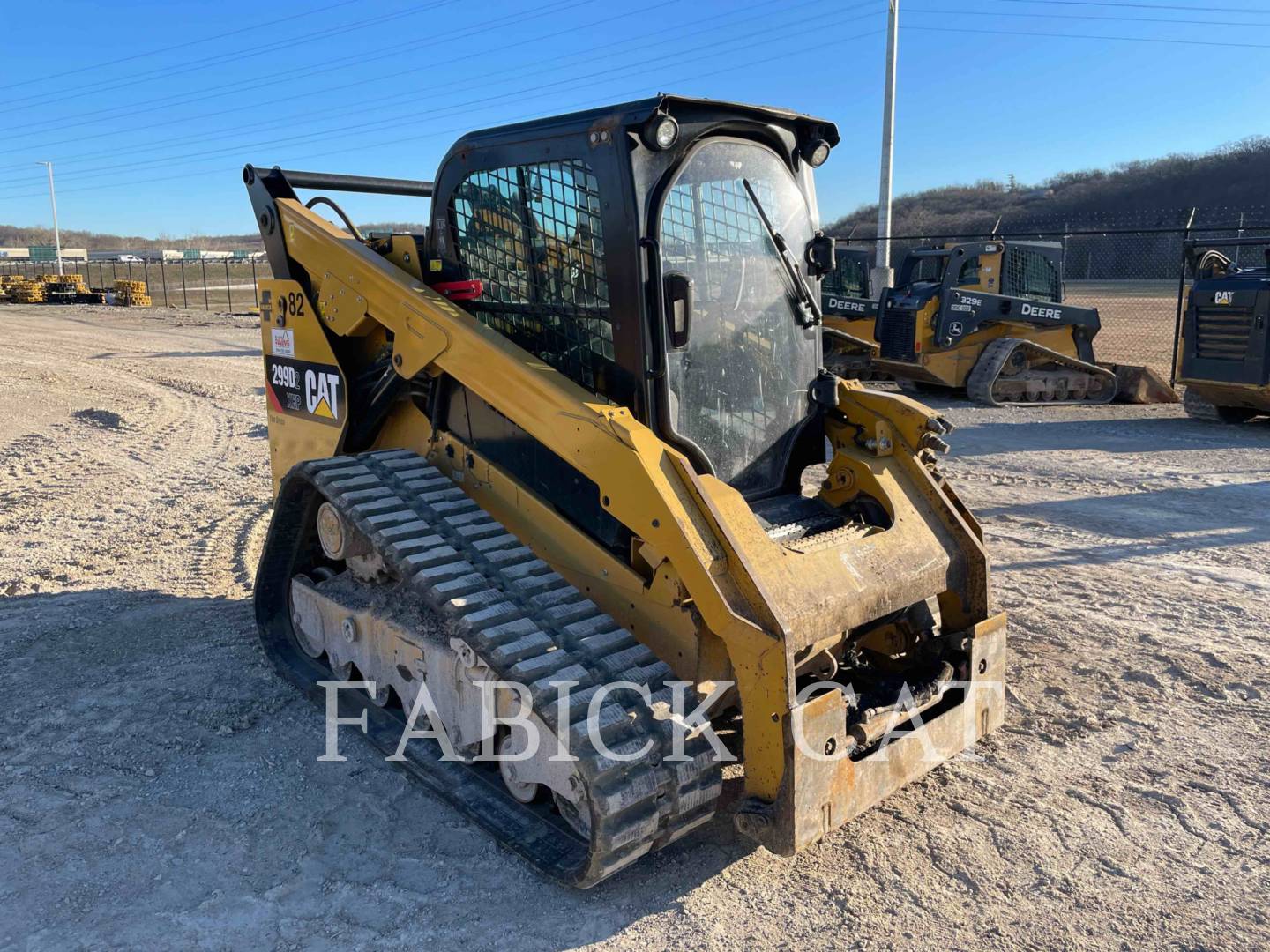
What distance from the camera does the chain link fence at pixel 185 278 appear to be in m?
36.7

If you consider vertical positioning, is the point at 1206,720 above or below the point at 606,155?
below

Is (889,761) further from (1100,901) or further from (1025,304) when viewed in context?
(1025,304)

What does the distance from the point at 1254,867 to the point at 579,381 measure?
285 cm

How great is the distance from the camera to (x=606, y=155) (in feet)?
11.2

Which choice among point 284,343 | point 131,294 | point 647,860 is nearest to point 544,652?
point 647,860

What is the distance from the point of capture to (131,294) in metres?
34.5

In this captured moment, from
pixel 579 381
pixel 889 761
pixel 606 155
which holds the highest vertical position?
pixel 606 155

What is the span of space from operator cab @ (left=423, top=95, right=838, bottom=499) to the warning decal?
81 centimetres

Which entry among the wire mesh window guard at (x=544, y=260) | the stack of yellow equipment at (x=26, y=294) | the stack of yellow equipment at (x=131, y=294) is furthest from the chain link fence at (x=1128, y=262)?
the stack of yellow equipment at (x=26, y=294)

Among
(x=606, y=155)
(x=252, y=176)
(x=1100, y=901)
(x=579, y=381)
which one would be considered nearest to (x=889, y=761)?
(x=1100, y=901)

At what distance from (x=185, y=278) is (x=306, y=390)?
51593 millimetres

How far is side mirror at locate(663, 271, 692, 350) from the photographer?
3.38 meters

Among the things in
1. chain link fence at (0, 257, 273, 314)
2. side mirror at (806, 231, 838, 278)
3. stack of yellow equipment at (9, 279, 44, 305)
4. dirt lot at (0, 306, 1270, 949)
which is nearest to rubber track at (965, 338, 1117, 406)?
dirt lot at (0, 306, 1270, 949)

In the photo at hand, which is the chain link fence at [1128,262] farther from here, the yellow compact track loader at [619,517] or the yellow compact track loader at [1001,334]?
the yellow compact track loader at [619,517]
